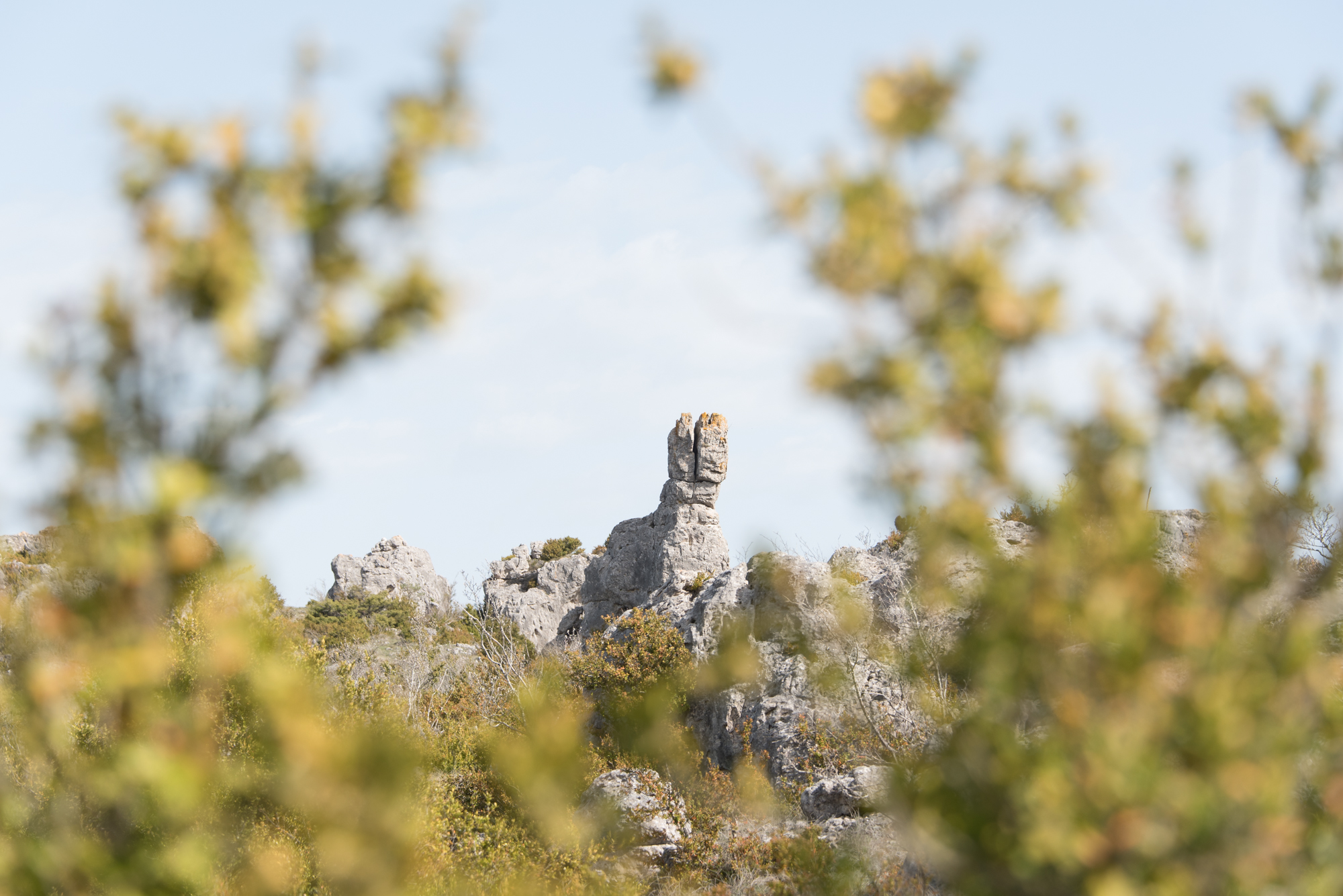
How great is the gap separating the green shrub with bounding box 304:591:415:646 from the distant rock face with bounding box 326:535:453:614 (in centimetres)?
89

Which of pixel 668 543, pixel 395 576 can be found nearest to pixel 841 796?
pixel 668 543

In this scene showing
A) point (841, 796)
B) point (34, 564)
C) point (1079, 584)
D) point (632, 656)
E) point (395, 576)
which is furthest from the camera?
point (395, 576)

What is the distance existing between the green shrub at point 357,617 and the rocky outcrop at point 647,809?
32.9m

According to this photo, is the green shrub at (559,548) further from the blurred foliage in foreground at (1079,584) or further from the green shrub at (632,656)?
the blurred foliage in foreground at (1079,584)

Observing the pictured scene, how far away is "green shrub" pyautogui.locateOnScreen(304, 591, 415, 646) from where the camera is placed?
5050 cm

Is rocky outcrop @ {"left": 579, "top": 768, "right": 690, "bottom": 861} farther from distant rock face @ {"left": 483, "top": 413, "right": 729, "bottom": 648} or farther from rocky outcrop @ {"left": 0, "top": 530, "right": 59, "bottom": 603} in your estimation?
distant rock face @ {"left": 483, "top": 413, "right": 729, "bottom": 648}

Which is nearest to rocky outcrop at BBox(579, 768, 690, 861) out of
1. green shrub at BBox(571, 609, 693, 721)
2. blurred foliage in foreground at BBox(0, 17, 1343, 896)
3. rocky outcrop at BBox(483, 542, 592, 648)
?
green shrub at BBox(571, 609, 693, 721)

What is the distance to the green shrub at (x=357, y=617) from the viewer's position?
5050cm

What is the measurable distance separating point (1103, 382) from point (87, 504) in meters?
2.53

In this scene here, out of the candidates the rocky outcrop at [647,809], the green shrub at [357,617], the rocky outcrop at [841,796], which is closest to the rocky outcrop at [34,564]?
the rocky outcrop at [647,809]

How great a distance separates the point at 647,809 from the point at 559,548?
38248mm

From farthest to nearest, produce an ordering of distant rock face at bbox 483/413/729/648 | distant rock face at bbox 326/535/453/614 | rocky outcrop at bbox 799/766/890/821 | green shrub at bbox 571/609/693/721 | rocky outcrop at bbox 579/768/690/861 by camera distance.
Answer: distant rock face at bbox 326/535/453/614
distant rock face at bbox 483/413/729/648
green shrub at bbox 571/609/693/721
rocky outcrop at bbox 579/768/690/861
rocky outcrop at bbox 799/766/890/821

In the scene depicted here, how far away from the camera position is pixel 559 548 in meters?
55.2

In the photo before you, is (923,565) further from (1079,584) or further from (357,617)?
(357,617)
